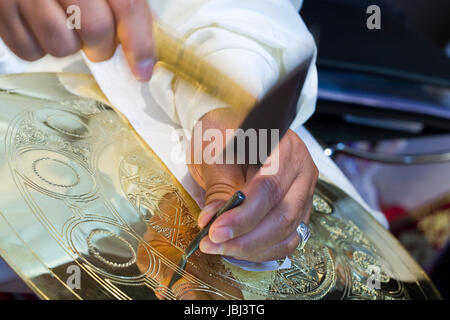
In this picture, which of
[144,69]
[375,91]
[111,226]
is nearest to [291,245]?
[111,226]

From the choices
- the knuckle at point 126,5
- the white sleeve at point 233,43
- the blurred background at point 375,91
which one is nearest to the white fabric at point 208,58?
the white sleeve at point 233,43

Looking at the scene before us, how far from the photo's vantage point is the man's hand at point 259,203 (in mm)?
359

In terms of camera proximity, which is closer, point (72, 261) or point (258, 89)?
point (72, 261)

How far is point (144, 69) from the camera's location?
52 centimetres

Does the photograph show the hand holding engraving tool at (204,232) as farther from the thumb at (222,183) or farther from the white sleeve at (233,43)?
the white sleeve at (233,43)

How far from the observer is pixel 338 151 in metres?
1.01

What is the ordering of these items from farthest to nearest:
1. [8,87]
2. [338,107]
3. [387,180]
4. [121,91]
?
[387,180], [338,107], [121,91], [8,87]

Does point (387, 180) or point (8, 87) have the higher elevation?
point (8, 87)

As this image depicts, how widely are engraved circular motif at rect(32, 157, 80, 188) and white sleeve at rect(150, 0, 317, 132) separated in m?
0.18

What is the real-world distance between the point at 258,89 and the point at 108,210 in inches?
9.6

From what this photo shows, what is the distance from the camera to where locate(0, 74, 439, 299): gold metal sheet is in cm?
31

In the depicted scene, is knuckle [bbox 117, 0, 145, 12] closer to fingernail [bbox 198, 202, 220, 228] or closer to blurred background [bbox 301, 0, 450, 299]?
fingernail [bbox 198, 202, 220, 228]
